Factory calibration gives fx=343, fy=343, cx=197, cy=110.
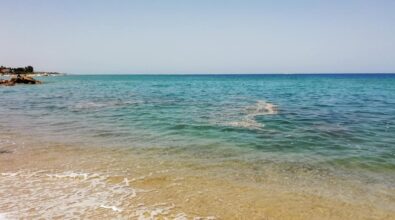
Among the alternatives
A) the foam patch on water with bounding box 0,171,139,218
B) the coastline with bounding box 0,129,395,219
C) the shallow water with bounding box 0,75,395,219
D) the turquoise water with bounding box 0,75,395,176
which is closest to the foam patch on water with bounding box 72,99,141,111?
the turquoise water with bounding box 0,75,395,176

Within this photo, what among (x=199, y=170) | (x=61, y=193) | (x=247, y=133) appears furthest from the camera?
(x=247, y=133)

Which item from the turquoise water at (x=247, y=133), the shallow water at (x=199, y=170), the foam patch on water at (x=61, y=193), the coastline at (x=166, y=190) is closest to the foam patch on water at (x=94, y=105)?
the turquoise water at (x=247, y=133)

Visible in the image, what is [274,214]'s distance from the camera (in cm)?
726

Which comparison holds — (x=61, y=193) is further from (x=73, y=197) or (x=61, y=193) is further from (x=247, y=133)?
(x=247, y=133)

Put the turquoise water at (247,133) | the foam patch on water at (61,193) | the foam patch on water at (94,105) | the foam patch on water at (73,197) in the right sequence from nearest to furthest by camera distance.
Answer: the foam patch on water at (73,197) < the foam patch on water at (61,193) < the turquoise water at (247,133) < the foam patch on water at (94,105)

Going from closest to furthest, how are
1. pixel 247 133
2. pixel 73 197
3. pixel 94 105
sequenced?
1. pixel 73 197
2. pixel 247 133
3. pixel 94 105

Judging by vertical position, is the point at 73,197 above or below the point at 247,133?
below

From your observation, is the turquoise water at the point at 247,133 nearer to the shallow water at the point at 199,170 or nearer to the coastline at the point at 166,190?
the shallow water at the point at 199,170

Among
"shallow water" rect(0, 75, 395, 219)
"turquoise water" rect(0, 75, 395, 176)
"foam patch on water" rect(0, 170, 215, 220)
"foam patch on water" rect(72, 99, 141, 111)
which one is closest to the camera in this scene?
"foam patch on water" rect(0, 170, 215, 220)

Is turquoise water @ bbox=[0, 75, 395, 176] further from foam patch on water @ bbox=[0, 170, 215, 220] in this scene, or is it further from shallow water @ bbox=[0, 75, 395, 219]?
foam patch on water @ bbox=[0, 170, 215, 220]

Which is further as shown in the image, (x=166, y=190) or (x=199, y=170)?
(x=199, y=170)

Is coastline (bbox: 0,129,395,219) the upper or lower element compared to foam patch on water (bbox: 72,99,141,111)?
lower

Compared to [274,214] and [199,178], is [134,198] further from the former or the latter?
[274,214]

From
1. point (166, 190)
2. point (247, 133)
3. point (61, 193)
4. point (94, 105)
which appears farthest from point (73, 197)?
point (94, 105)
